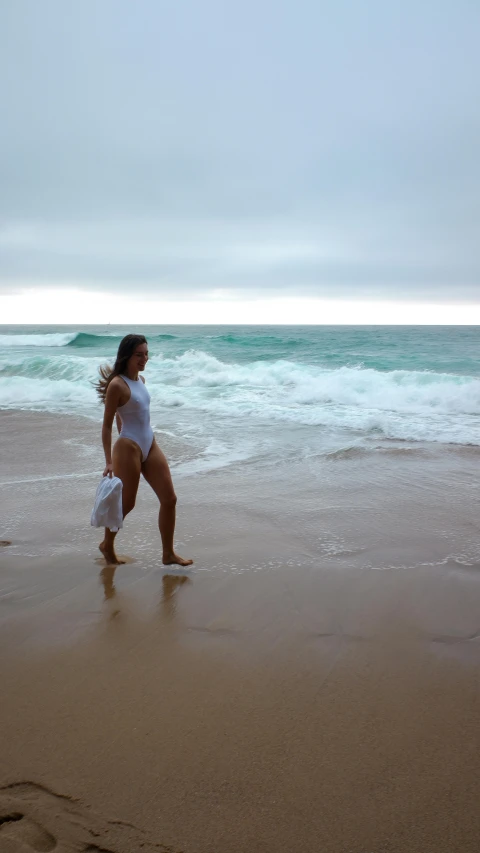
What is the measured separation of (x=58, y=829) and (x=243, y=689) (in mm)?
1023

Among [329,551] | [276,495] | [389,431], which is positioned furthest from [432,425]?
[329,551]

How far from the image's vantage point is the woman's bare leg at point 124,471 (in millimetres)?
4371

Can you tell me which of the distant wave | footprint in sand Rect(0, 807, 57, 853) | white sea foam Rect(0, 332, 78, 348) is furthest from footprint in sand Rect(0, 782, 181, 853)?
white sea foam Rect(0, 332, 78, 348)

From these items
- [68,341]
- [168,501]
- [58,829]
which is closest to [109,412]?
[168,501]

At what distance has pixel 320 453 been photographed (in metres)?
8.52

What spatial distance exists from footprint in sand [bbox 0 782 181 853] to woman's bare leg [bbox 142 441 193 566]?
227 centimetres

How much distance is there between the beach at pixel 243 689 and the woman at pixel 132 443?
0.26 meters

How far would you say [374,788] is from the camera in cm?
219

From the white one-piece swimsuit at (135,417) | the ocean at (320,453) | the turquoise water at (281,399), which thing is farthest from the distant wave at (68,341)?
the white one-piece swimsuit at (135,417)

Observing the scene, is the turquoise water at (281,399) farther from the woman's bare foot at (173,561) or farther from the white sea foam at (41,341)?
the white sea foam at (41,341)

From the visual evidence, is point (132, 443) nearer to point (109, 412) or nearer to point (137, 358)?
point (109, 412)

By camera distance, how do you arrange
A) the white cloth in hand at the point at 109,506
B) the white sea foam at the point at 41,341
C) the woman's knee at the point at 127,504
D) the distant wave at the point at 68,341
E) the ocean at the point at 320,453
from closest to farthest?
the white cloth in hand at the point at 109,506 → the woman's knee at the point at 127,504 → the ocean at the point at 320,453 → the distant wave at the point at 68,341 → the white sea foam at the point at 41,341

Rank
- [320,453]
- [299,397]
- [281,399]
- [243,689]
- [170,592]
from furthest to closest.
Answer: [299,397] → [281,399] → [320,453] → [170,592] → [243,689]

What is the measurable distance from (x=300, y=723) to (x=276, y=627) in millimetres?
884
